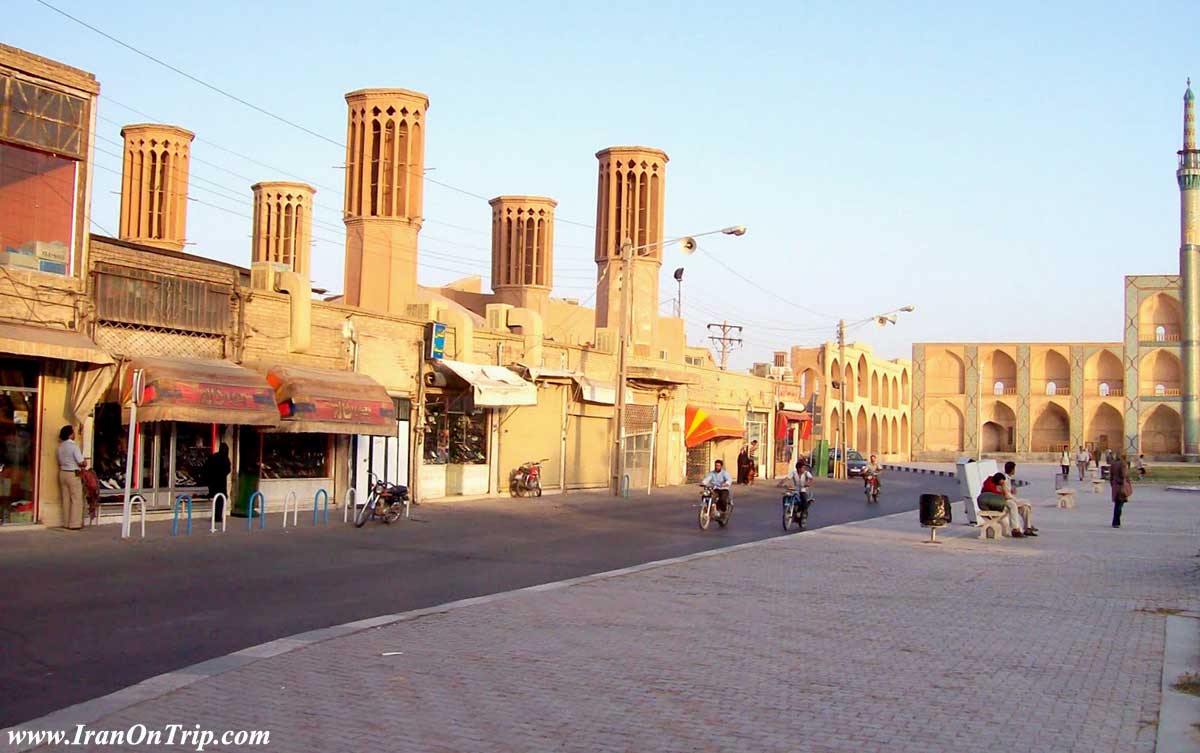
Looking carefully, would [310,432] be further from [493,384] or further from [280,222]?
[280,222]

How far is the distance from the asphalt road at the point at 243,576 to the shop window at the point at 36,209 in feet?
14.5

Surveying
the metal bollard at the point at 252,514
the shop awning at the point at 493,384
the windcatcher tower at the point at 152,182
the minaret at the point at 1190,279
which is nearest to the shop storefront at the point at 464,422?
the shop awning at the point at 493,384

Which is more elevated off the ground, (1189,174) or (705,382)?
(1189,174)

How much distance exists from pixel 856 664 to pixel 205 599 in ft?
21.8

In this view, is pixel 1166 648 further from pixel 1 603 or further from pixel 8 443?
pixel 8 443

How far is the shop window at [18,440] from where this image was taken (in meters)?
18.1

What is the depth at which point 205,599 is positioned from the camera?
1170cm

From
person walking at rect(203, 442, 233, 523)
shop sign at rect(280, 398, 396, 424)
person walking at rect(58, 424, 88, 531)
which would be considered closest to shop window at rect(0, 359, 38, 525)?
person walking at rect(58, 424, 88, 531)

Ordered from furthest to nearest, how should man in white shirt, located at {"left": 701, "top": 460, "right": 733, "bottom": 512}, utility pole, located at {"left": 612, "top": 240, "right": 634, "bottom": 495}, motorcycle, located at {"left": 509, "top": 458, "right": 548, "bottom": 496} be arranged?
utility pole, located at {"left": 612, "top": 240, "right": 634, "bottom": 495}, motorcycle, located at {"left": 509, "top": 458, "right": 548, "bottom": 496}, man in white shirt, located at {"left": 701, "top": 460, "right": 733, "bottom": 512}

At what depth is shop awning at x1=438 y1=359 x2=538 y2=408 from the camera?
28.7m

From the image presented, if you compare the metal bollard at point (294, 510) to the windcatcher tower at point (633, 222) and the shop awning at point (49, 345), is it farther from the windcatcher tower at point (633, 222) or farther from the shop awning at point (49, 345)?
the windcatcher tower at point (633, 222)

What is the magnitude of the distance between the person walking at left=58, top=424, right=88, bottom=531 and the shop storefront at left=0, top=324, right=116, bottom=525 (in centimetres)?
33

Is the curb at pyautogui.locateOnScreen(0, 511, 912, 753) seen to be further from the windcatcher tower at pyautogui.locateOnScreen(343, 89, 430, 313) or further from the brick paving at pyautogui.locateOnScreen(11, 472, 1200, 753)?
the windcatcher tower at pyautogui.locateOnScreen(343, 89, 430, 313)

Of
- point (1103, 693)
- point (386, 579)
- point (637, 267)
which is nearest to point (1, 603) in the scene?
point (386, 579)
